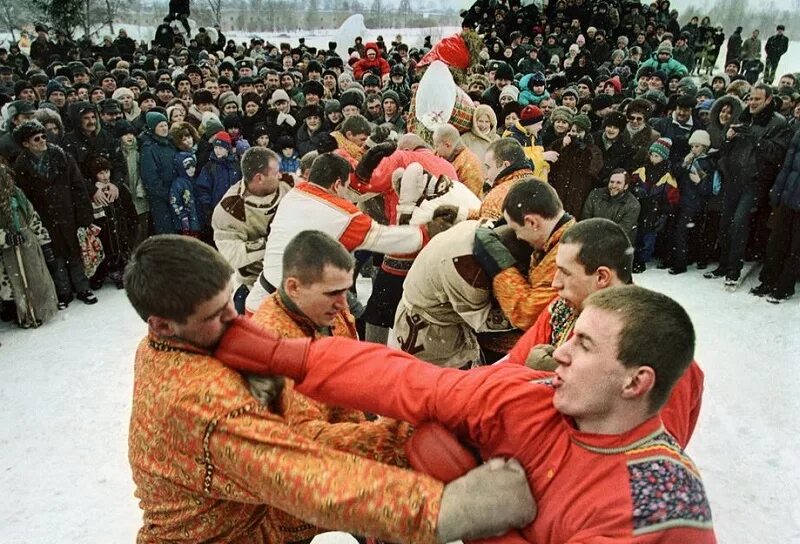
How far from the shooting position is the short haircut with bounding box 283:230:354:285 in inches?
77.8

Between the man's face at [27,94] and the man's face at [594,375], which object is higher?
the man's face at [594,375]

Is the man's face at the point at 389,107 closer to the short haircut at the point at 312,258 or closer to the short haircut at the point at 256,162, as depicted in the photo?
the short haircut at the point at 256,162

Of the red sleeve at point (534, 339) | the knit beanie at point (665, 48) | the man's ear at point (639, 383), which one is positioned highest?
the knit beanie at point (665, 48)

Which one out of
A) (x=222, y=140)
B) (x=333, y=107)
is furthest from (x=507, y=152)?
(x=333, y=107)

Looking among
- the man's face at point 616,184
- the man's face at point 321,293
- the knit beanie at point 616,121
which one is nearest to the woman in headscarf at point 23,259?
the man's face at point 321,293

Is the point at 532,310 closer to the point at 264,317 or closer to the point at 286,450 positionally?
the point at 264,317

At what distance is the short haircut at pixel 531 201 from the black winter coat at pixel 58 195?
435 centimetres

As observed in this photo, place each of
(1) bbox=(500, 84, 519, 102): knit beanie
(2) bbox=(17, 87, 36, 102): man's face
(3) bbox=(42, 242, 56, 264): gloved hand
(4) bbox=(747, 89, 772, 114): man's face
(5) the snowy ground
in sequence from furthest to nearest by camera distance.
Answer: (1) bbox=(500, 84, 519, 102): knit beanie
(2) bbox=(17, 87, 36, 102): man's face
(4) bbox=(747, 89, 772, 114): man's face
(3) bbox=(42, 242, 56, 264): gloved hand
(5) the snowy ground

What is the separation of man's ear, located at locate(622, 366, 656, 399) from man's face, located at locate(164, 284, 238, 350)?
88 cm

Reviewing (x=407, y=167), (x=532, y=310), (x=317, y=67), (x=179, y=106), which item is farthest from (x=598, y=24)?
(x=532, y=310)

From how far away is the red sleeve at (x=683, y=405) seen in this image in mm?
1545

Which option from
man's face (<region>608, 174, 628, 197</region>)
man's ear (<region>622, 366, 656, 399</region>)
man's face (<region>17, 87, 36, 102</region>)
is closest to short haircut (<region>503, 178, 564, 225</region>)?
man's ear (<region>622, 366, 656, 399</region>)

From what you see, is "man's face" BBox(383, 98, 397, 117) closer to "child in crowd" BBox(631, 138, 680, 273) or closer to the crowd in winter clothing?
the crowd in winter clothing

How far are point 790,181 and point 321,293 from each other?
4946 millimetres
